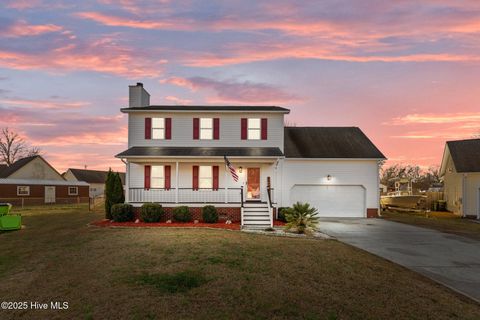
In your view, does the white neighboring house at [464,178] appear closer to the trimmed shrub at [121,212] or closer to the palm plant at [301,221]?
the palm plant at [301,221]

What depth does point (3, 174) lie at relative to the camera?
4169cm

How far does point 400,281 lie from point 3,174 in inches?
1913

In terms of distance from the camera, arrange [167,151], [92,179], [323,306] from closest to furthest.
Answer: [323,306], [167,151], [92,179]

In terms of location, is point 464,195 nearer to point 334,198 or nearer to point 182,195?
point 334,198

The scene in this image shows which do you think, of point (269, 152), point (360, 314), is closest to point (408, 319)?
point (360, 314)

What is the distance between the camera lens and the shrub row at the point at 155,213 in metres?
17.7

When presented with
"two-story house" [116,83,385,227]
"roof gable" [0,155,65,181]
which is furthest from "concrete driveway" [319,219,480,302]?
"roof gable" [0,155,65,181]

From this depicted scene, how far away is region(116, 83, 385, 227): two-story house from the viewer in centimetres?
1903

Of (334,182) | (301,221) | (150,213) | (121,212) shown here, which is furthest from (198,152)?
(334,182)

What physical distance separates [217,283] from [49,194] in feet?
138

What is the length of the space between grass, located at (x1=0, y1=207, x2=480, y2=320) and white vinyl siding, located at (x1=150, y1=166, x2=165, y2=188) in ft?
26.4

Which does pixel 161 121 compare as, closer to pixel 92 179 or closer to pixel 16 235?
pixel 16 235

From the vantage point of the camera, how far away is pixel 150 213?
57.9 ft

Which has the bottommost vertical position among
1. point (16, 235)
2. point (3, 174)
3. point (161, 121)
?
point (16, 235)
